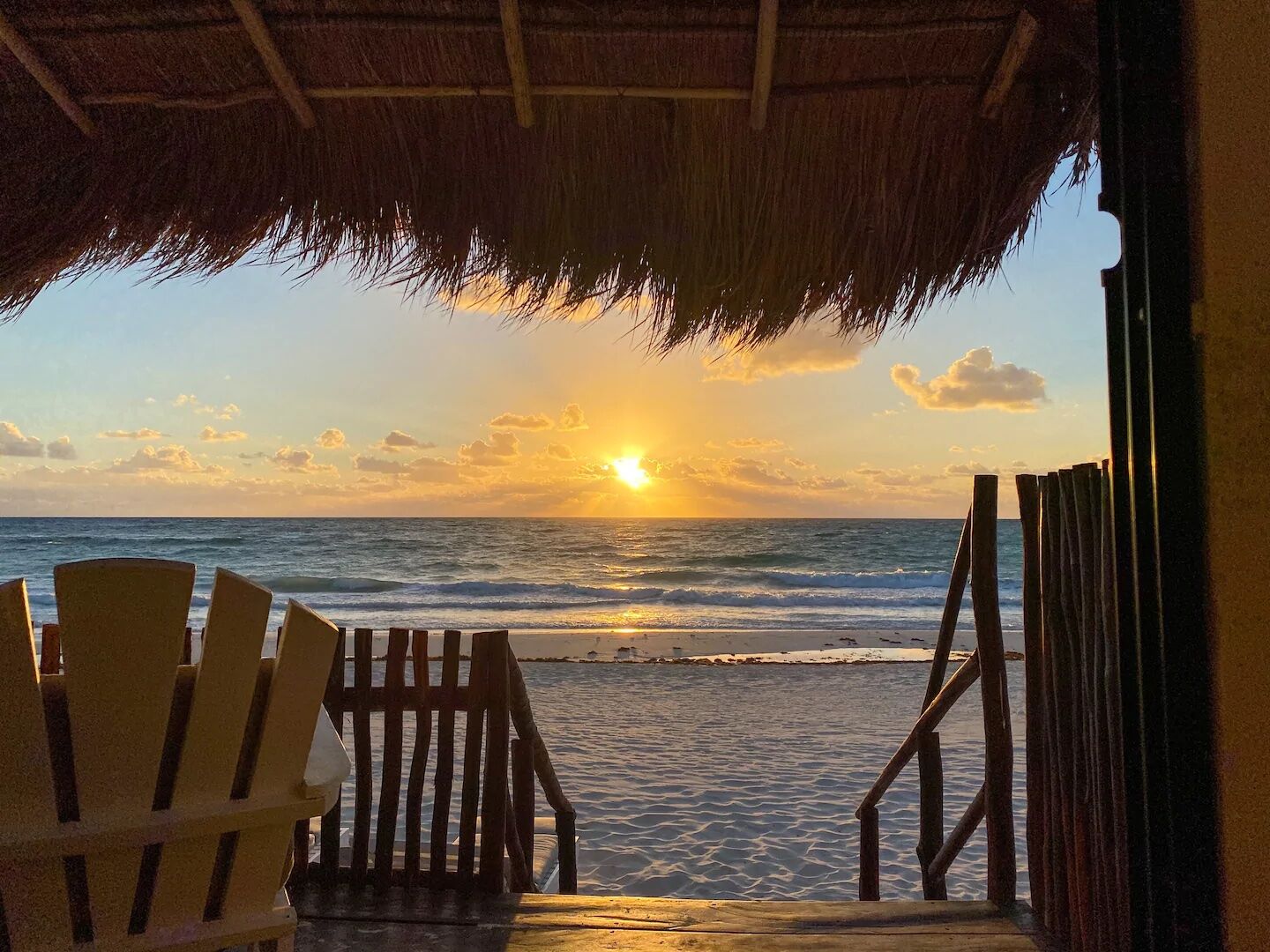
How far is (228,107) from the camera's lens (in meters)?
2.16

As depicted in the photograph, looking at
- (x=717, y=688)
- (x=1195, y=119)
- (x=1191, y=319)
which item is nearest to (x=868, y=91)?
(x=1195, y=119)

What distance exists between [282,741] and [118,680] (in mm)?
273

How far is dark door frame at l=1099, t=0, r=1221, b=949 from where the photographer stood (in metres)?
1.10

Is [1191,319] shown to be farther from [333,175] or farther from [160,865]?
[333,175]

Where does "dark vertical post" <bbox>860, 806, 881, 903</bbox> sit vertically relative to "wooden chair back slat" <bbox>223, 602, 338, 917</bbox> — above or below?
below

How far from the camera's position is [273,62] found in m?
1.89

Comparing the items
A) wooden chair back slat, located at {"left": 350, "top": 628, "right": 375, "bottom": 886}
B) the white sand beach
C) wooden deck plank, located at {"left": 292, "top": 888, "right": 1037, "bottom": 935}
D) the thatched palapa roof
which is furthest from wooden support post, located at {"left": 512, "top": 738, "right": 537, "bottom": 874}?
the white sand beach

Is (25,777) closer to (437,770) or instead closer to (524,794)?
(437,770)

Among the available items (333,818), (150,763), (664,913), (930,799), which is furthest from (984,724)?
(150,763)

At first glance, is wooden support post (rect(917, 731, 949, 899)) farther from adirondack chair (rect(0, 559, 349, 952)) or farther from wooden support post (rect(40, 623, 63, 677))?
wooden support post (rect(40, 623, 63, 677))

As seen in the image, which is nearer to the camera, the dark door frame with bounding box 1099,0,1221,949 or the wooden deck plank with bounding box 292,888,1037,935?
the dark door frame with bounding box 1099,0,1221,949

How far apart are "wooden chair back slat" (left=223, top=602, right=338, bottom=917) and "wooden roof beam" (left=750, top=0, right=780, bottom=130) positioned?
5.03 feet

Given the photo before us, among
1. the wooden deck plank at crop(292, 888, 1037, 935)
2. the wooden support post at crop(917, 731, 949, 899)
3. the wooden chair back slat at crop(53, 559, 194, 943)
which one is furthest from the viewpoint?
the wooden support post at crop(917, 731, 949, 899)

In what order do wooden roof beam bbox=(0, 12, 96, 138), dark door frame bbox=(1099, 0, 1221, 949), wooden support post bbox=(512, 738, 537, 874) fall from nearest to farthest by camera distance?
dark door frame bbox=(1099, 0, 1221, 949) → wooden roof beam bbox=(0, 12, 96, 138) → wooden support post bbox=(512, 738, 537, 874)
